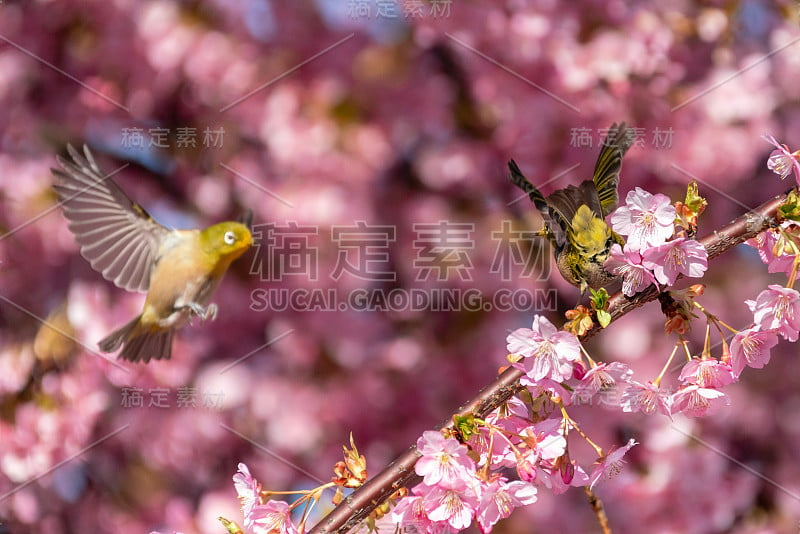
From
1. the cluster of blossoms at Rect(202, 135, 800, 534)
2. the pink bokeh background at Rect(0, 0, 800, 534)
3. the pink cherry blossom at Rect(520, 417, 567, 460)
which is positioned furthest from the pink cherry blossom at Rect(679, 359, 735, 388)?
the pink bokeh background at Rect(0, 0, 800, 534)

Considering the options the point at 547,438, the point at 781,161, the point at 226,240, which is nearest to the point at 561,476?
the point at 547,438

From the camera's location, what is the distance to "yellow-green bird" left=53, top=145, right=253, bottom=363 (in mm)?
1104

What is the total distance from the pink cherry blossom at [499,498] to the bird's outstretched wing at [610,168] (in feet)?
1.04

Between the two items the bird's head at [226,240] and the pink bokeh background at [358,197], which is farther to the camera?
the pink bokeh background at [358,197]

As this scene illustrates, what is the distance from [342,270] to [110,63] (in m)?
0.75

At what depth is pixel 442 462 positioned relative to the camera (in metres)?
0.43

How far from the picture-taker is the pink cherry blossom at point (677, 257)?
1.43 ft

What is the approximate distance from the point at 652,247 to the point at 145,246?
3.17 feet

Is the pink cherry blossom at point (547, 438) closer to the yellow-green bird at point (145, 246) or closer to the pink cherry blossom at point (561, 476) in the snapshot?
the pink cherry blossom at point (561, 476)

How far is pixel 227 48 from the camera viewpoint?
5.02 ft

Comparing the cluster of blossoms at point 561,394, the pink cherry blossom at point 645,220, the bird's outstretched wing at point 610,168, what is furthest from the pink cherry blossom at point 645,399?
the bird's outstretched wing at point 610,168

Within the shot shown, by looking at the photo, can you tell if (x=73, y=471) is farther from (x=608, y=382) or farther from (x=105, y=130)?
(x=608, y=382)

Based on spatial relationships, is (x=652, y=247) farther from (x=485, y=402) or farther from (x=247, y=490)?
(x=247, y=490)

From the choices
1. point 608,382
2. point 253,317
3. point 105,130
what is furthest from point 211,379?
point 608,382
